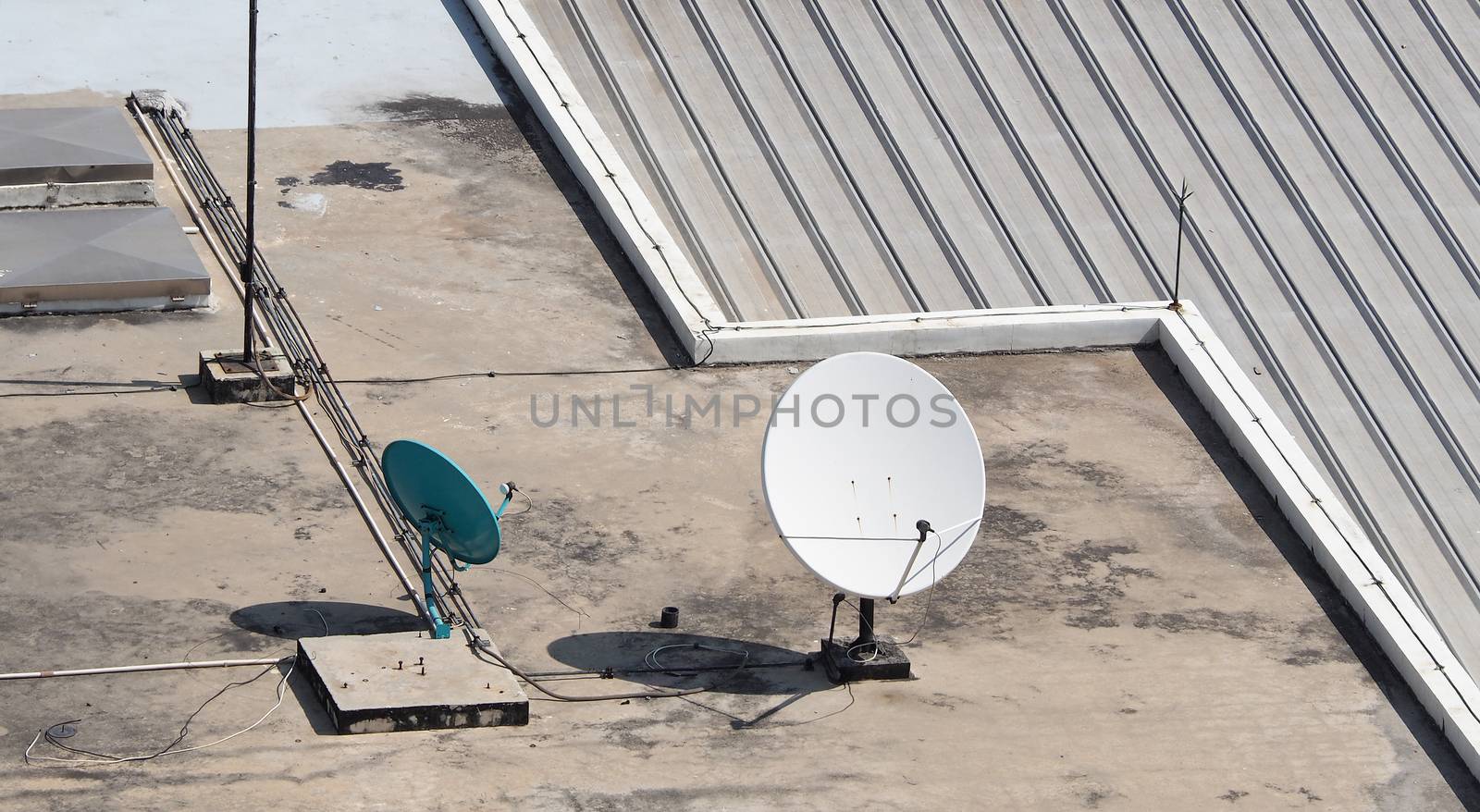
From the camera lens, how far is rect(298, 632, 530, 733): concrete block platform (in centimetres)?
1335

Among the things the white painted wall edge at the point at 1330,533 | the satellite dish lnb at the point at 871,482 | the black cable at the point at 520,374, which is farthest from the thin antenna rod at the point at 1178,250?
the satellite dish lnb at the point at 871,482

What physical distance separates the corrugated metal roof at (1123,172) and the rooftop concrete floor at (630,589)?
9.81 feet

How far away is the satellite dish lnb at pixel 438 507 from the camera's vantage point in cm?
1391

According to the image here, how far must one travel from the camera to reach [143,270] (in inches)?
774

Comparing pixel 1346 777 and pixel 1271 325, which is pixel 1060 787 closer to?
pixel 1346 777

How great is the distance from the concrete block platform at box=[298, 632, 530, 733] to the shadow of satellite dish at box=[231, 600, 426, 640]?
20.7 inches

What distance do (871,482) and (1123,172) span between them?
1123cm

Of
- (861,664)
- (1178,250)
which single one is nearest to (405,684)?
(861,664)

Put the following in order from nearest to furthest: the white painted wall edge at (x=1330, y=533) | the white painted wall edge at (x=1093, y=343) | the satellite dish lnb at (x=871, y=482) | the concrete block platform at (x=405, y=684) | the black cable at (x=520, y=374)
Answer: the concrete block platform at (x=405, y=684), the satellite dish lnb at (x=871, y=482), the white painted wall edge at (x=1330, y=533), the white painted wall edge at (x=1093, y=343), the black cable at (x=520, y=374)

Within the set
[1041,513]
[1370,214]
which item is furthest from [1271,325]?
[1041,513]

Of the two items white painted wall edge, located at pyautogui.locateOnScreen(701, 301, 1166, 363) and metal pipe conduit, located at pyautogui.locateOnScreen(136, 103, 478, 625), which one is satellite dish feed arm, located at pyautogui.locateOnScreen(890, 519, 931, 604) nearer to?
metal pipe conduit, located at pyautogui.locateOnScreen(136, 103, 478, 625)

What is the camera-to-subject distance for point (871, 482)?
14.6m

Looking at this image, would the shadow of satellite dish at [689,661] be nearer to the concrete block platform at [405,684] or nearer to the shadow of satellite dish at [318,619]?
the concrete block platform at [405,684]

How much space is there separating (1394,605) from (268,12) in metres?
17.7
